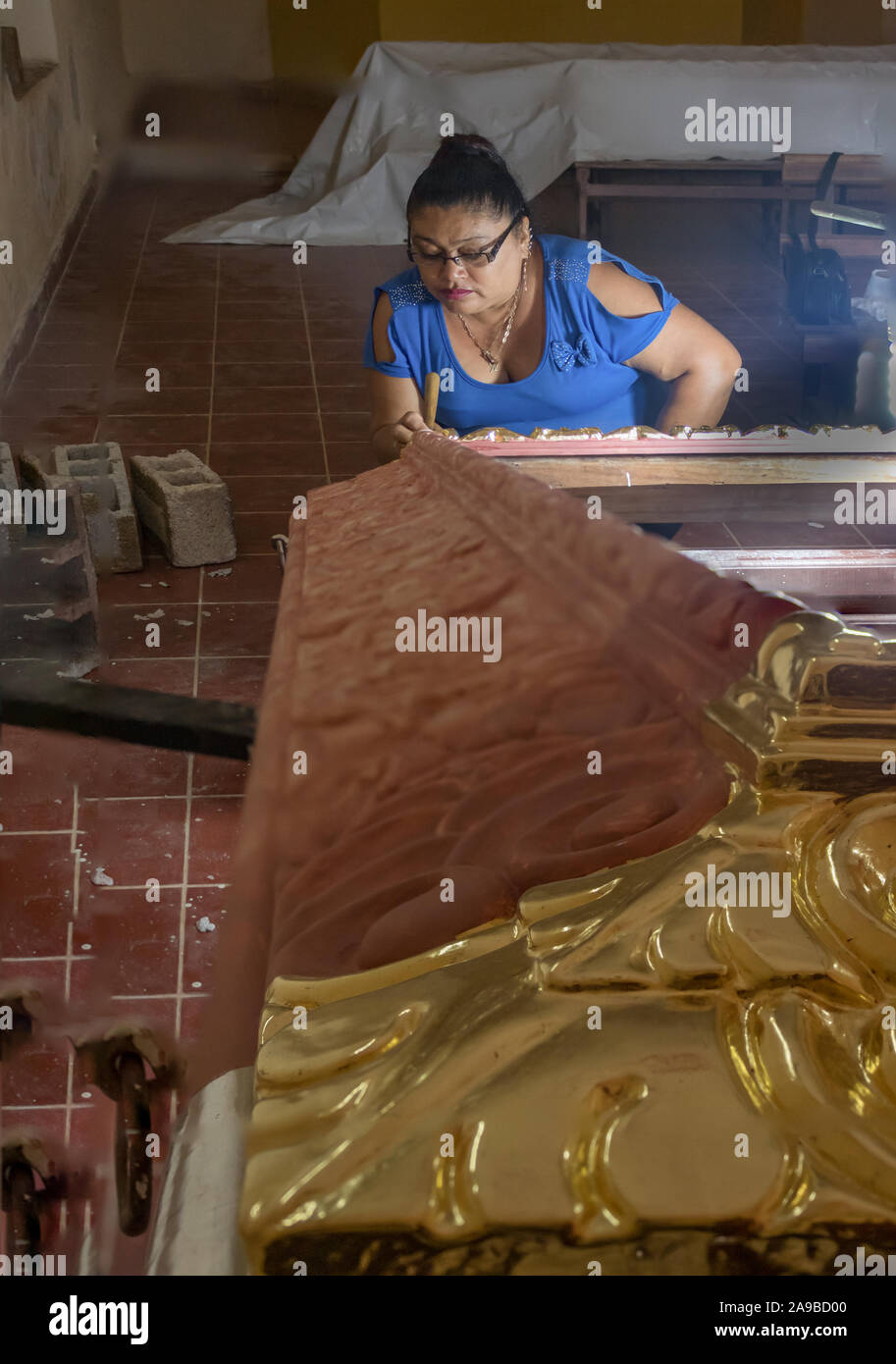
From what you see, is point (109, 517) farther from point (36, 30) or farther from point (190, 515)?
point (36, 30)

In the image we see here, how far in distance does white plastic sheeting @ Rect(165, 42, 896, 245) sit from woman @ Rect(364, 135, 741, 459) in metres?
4.86

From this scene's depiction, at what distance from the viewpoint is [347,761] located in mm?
646

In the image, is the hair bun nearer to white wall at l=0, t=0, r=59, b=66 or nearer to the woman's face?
the woman's face

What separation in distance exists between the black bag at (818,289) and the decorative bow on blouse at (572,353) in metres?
2.35

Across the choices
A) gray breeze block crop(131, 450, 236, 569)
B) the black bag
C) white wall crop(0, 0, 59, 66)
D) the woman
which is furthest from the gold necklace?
white wall crop(0, 0, 59, 66)

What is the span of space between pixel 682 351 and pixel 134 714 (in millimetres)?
2323

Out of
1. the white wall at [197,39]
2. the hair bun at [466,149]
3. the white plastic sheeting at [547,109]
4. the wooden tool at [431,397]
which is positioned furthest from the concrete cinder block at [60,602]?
the white wall at [197,39]

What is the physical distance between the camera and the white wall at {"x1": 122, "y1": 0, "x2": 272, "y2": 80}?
10.5m

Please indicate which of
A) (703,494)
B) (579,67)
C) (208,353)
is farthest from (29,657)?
(579,67)

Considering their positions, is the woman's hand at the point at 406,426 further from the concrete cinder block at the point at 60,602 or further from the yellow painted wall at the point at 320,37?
the yellow painted wall at the point at 320,37

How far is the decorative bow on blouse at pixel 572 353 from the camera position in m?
2.79

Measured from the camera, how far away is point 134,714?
824mm

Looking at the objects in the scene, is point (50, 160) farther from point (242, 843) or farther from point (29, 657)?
point (242, 843)
